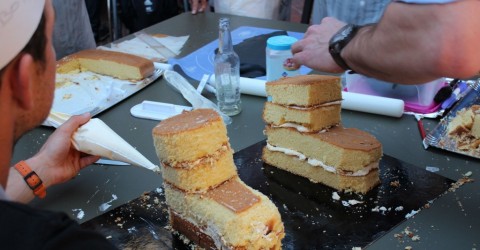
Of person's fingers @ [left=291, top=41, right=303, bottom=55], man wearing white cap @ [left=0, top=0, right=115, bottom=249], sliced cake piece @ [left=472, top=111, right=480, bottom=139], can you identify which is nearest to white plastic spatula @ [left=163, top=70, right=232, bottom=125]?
person's fingers @ [left=291, top=41, right=303, bottom=55]

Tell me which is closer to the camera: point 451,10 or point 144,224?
point 451,10

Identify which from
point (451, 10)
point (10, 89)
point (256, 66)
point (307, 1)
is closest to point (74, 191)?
point (10, 89)

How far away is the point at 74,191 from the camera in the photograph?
1849mm

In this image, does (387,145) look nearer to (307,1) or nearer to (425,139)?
(425,139)

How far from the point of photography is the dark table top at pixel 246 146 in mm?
1548

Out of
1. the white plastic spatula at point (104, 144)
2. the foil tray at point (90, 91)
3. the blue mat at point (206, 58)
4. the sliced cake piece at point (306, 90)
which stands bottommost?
the foil tray at point (90, 91)

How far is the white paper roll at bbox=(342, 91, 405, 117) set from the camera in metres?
2.15

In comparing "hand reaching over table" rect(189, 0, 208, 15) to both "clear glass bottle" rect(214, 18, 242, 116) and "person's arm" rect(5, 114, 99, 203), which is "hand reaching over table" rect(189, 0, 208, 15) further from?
"person's arm" rect(5, 114, 99, 203)

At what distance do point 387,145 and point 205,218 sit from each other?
Result: 2.92ft

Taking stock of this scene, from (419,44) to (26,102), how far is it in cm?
108

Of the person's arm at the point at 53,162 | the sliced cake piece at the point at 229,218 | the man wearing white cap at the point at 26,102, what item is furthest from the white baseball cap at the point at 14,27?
the person's arm at the point at 53,162

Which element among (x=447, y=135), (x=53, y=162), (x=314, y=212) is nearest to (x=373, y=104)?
(x=447, y=135)

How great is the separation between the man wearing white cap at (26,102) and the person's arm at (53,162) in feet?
2.39

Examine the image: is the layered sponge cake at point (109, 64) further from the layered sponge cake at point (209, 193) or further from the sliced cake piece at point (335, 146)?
the layered sponge cake at point (209, 193)
